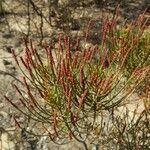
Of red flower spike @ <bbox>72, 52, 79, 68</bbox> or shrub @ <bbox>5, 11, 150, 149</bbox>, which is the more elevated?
red flower spike @ <bbox>72, 52, 79, 68</bbox>

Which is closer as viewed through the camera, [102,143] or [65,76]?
[65,76]

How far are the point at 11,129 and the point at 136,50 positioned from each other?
135 cm

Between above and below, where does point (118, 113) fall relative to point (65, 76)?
below

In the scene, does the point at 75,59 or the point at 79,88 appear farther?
the point at 79,88

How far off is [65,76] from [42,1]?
2.66 metres

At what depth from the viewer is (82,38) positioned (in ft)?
14.9

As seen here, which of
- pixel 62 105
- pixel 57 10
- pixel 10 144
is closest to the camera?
pixel 62 105

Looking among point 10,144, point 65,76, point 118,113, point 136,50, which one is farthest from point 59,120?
point 136,50

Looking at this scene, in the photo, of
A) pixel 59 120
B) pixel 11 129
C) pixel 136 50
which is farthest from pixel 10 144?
pixel 136 50

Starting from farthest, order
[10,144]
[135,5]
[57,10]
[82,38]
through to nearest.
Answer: [135,5] → [57,10] → [82,38] → [10,144]

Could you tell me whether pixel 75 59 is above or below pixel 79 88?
above

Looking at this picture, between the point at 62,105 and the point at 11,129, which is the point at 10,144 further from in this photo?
the point at 62,105

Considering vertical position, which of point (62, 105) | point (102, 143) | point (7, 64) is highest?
point (62, 105)

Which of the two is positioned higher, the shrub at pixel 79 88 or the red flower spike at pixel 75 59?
the red flower spike at pixel 75 59
